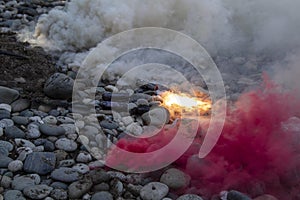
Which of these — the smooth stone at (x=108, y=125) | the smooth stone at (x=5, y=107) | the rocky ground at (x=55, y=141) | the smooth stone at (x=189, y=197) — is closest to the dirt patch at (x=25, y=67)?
the rocky ground at (x=55, y=141)

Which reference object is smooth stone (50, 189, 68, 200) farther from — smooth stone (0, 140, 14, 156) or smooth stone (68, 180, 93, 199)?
smooth stone (0, 140, 14, 156)

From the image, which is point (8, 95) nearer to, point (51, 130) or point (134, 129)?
point (51, 130)

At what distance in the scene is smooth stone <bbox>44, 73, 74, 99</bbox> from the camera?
339cm

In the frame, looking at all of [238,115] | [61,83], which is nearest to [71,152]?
[61,83]

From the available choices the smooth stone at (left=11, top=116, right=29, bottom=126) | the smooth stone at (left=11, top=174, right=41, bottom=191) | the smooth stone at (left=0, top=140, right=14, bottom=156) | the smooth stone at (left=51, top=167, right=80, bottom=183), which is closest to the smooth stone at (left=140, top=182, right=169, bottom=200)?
the smooth stone at (left=51, top=167, right=80, bottom=183)

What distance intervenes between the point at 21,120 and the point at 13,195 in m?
0.84

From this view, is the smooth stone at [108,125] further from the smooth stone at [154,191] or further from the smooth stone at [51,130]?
the smooth stone at [154,191]

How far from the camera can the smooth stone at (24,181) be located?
2.38 metres

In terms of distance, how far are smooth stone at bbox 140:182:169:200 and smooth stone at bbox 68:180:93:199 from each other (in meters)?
0.32

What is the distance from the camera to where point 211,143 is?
108 inches

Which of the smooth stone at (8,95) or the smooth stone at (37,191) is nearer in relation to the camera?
the smooth stone at (37,191)

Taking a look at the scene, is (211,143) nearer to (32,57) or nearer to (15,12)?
(32,57)

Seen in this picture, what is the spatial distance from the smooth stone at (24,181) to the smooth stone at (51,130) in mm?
479

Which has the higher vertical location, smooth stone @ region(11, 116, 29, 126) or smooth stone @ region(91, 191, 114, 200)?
smooth stone @ region(11, 116, 29, 126)
